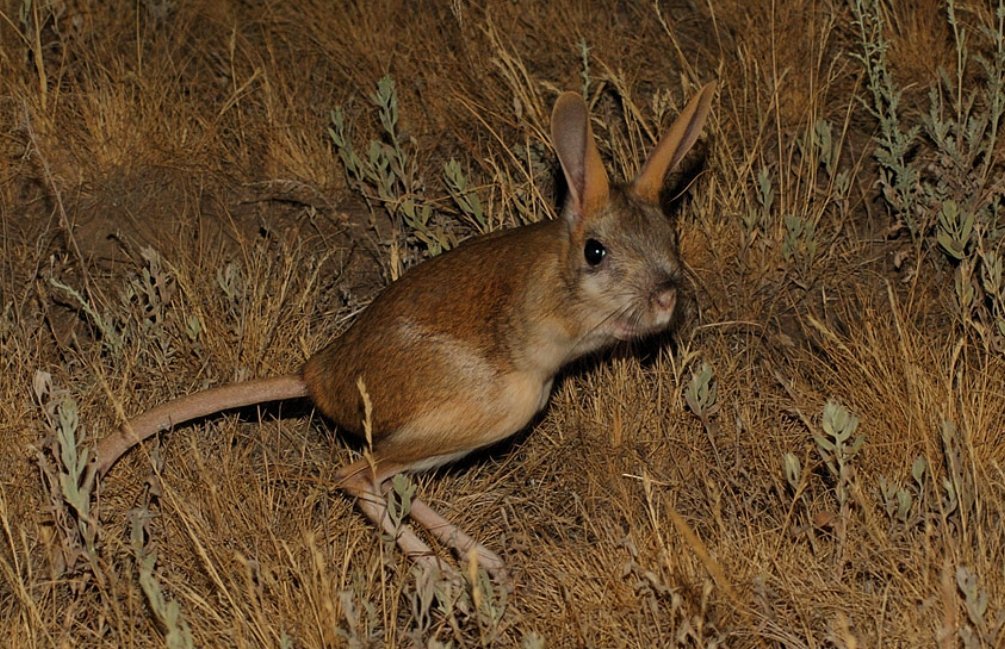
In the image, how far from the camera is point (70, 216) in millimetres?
5336

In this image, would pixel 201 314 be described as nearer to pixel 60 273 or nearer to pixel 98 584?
pixel 60 273

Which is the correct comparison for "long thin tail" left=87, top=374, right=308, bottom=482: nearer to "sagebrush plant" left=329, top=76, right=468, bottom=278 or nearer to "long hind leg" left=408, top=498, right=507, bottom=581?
Result: "long hind leg" left=408, top=498, right=507, bottom=581

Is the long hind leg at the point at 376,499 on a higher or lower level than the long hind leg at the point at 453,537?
higher

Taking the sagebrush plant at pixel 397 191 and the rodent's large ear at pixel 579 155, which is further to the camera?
the sagebrush plant at pixel 397 191

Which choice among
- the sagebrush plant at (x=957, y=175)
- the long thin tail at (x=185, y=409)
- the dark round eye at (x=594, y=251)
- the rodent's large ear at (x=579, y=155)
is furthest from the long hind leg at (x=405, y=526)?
the sagebrush plant at (x=957, y=175)

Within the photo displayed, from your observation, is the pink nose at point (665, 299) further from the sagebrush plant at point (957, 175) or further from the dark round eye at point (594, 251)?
the sagebrush plant at point (957, 175)

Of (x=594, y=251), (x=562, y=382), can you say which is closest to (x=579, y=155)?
(x=594, y=251)

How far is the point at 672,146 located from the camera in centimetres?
428

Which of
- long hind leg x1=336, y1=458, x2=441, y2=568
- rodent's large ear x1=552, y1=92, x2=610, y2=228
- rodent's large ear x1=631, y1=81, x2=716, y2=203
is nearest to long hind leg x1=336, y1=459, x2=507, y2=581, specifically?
long hind leg x1=336, y1=458, x2=441, y2=568

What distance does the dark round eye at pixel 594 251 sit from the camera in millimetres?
4207

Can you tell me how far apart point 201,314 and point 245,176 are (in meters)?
0.90

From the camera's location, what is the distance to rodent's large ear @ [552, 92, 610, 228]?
4082 mm

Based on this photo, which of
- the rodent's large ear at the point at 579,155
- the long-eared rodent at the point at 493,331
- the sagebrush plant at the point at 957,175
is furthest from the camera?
the sagebrush plant at the point at 957,175

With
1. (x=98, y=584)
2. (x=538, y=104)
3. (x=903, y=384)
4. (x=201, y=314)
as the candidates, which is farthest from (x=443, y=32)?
(x=98, y=584)
